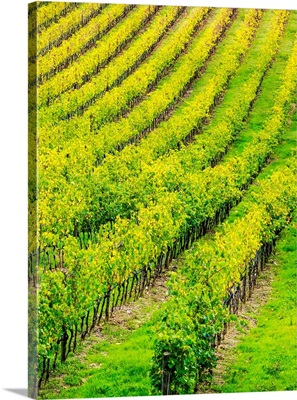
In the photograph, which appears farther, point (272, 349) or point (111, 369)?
point (272, 349)

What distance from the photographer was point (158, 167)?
14086 millimetres

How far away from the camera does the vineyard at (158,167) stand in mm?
12562

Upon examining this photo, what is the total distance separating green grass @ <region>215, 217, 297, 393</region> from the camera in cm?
1341

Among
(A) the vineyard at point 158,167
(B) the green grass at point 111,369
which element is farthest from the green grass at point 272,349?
(B) the green grass at point 111,369

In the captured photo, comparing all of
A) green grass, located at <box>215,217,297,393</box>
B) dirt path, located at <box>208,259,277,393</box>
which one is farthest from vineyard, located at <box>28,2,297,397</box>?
green grass, located at <box>215,217,297,393</box>

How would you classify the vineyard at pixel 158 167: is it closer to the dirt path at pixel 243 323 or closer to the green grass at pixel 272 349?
the dirt path at pixel 243 323

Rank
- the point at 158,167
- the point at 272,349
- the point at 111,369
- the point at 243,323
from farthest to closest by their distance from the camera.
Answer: the point at 158,167
the point at 243,323
the point at 272,349
the point at 111,369

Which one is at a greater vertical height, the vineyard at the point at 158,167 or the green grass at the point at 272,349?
the vineyard at the point at 158,167

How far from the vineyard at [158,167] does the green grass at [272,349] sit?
0.40 metres

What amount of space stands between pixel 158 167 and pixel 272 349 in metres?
3.06

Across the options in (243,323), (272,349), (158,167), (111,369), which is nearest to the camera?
(111,369)

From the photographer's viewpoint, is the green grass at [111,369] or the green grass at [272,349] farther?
the green grass at [272,349]

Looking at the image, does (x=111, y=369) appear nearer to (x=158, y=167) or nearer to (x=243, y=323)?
(x=243, y=323)

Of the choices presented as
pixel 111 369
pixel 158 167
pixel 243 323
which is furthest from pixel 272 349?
pixel 158 167
